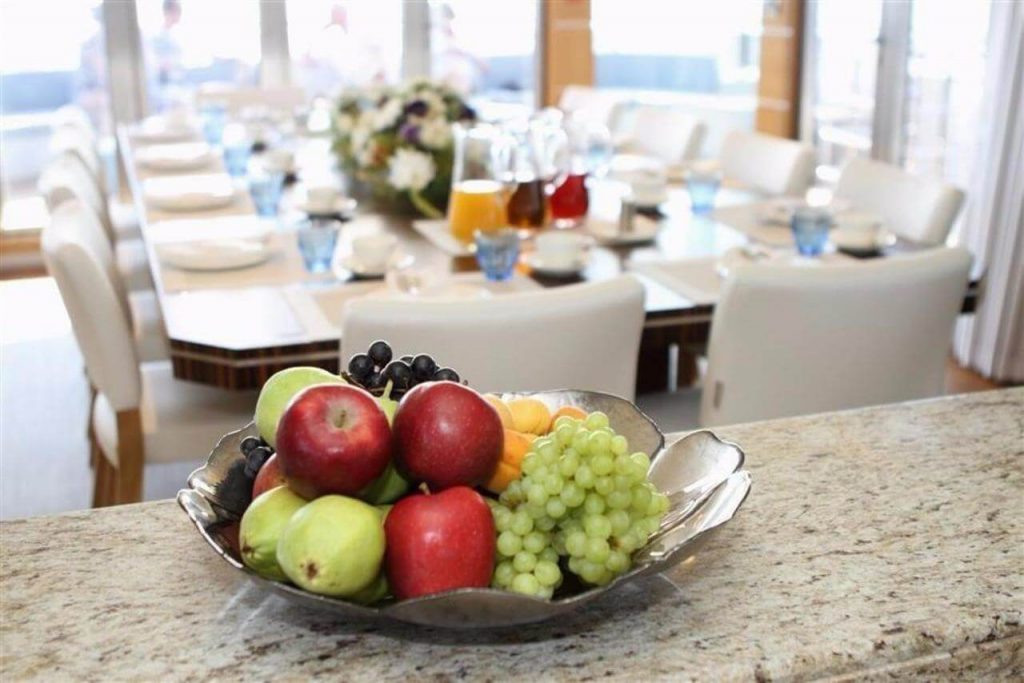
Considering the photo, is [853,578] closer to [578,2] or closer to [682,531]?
[682,531]

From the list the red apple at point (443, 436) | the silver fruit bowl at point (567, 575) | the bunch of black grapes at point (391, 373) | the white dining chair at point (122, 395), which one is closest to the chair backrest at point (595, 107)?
the white dining chair at point (122, 395)

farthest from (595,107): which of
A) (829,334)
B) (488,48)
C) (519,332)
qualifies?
(519,332)

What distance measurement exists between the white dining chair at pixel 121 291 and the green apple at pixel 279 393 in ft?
5.03

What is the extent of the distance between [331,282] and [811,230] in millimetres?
1004

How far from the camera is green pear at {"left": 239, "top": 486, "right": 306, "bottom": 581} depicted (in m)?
0.90

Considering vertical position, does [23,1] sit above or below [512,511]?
above

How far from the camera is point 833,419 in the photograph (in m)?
1.38

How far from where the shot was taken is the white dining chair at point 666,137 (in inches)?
173

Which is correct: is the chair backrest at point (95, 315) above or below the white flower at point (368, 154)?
below

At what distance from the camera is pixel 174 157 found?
4.06 meters

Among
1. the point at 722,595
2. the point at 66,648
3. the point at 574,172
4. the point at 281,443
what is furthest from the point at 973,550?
the point at 574,172

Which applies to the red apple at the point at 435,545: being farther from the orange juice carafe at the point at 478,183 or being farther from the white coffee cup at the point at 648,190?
the white coffee cup at the point at 648,190

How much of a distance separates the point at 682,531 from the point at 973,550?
0.26m

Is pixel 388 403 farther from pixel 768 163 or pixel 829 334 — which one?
pixel 768 163
